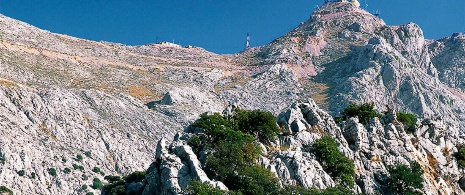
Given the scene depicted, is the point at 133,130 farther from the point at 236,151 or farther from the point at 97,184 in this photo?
the point at 236,151

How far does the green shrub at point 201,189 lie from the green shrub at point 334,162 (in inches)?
926

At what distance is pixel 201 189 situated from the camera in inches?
2271

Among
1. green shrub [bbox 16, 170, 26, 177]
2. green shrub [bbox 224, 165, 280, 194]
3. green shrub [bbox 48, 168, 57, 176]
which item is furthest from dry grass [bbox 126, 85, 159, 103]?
green shrub [bbox 224, 165, 280, 194]

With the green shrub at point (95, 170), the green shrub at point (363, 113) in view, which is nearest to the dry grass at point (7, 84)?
the green shrub at point (95, 170)

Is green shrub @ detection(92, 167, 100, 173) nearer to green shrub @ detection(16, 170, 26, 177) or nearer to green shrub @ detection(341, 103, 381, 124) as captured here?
green shrub @ detection(16, 170, 26, 177)

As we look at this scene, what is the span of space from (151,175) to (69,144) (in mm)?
70194

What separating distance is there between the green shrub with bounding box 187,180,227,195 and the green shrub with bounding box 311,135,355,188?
23509 millimetres

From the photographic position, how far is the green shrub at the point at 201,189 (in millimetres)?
57312

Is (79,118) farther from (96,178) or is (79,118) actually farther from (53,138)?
(96,178)

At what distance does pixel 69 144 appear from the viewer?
132 meters

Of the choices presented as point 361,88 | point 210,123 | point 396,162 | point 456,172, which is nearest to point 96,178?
point 210,123

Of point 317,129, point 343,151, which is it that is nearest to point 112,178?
point 317,129

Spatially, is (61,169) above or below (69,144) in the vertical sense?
below

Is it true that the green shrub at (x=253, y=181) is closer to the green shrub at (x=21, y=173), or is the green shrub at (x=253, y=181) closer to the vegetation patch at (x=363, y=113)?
the vegetation patch at (x=363, y=113)
